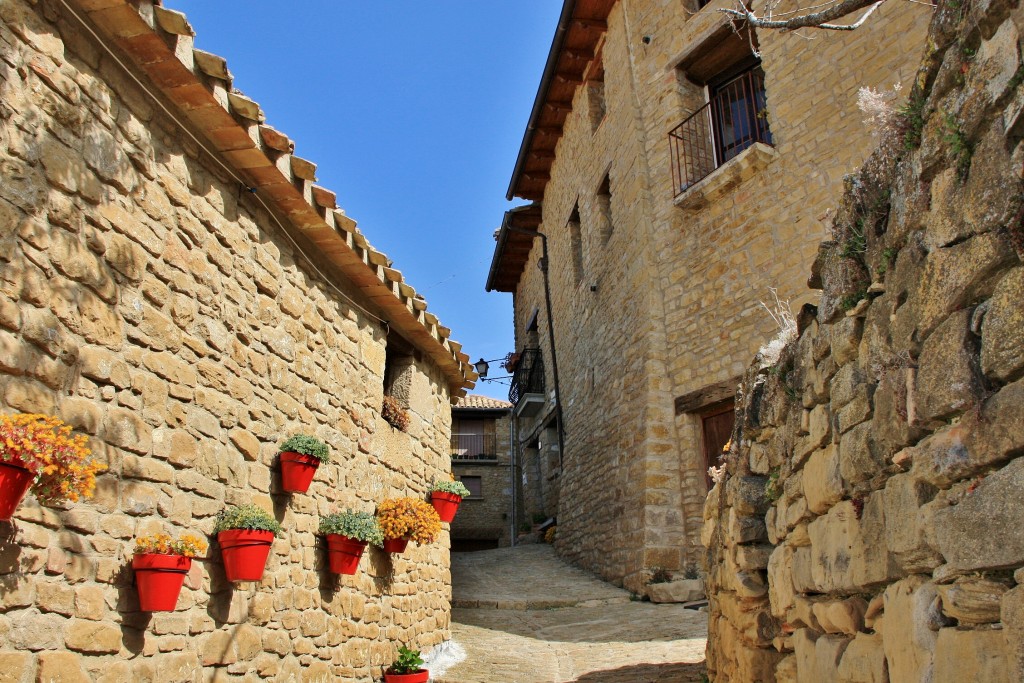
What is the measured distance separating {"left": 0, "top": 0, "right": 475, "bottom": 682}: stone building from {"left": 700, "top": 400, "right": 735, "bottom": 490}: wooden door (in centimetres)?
473

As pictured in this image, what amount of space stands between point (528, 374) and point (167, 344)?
14.1 m

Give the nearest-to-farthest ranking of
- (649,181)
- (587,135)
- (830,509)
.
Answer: (830,509)
(649,181)
(587,135)

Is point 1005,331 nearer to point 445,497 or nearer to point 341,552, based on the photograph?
point 341,552

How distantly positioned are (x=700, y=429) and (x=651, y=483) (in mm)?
928

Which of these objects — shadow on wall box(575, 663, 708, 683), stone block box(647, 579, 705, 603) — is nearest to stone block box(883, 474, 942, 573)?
shadow on wall box(575, 663, 708, 683)

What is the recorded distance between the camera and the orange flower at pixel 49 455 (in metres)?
2.70

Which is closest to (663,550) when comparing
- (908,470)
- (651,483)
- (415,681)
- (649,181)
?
(651,483)

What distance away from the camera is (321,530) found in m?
5.45

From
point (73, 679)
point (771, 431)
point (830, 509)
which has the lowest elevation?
point (73, 679)

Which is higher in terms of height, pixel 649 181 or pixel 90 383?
pixel 649 181

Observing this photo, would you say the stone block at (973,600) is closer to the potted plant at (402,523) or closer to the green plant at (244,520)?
the green plant at (244,520)

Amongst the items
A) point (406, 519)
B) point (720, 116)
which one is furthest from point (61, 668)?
point (720, 116)

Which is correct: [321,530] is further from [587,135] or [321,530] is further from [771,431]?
[587,135]

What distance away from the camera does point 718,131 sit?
10.8m
